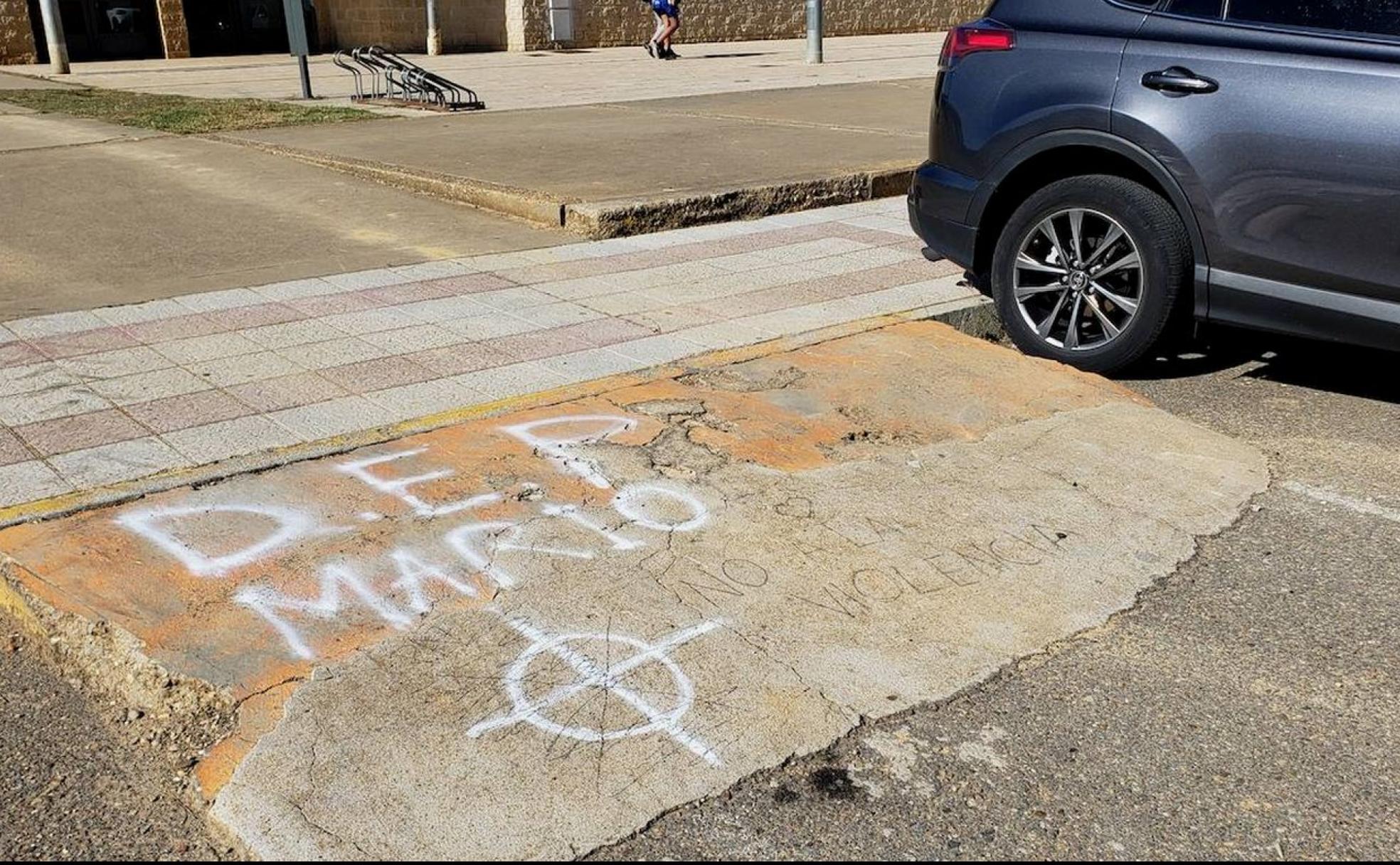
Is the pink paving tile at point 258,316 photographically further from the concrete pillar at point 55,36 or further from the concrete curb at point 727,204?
the concrete pillar at point 55,36

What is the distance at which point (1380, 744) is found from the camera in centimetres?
314

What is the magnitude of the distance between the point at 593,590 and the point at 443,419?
57.7 inches

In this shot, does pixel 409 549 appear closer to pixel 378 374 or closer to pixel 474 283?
pixel 378 374

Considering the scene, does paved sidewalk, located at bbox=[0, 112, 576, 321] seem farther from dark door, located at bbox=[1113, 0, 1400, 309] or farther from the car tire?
dark door, located at bbox=[1113, 0, 1400, 309]

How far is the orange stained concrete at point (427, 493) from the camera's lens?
340 centimetres

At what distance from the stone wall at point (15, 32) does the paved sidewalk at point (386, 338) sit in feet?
60.7

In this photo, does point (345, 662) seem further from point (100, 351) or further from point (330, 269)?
point (330, 269)

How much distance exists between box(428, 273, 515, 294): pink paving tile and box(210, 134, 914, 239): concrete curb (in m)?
1.19

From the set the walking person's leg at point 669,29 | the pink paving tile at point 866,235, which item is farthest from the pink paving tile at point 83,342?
the walking person's leg at point 669,29

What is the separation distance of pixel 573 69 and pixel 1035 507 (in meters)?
18.7

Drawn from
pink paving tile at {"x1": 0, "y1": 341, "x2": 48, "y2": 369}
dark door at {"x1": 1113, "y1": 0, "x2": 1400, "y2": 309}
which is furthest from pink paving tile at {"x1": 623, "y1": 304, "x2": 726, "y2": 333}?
pink paving tile at {"x1": 0, "y1": 341, "x2": 48, "y2": 369}

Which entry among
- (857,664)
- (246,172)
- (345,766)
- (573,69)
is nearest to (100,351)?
(345,766)

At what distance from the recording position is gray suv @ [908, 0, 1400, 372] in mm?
4887

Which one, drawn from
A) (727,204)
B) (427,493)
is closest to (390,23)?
(727,204)
